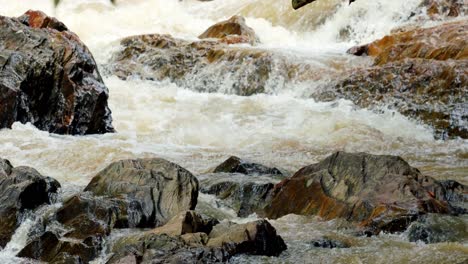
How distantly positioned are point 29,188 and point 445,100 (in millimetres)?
7860

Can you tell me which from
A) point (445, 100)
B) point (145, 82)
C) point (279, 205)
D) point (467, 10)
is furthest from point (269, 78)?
point (279, 205)

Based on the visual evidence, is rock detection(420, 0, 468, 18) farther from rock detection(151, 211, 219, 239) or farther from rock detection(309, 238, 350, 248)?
rock detection(151, 211, 219, 239)

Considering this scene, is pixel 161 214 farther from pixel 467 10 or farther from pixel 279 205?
pixel 467 10

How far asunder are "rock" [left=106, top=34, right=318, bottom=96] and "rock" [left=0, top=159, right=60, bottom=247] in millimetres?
8522

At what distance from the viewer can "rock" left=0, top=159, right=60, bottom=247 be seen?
20.1 feet

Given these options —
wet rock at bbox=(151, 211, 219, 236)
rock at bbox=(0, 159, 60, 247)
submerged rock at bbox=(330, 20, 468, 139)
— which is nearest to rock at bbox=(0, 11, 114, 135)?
rock at bbox=(0, 159, 60, 247)

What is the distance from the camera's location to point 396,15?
18.5m

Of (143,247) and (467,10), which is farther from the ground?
(467,10)

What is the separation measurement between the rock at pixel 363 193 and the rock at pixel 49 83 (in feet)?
15.9

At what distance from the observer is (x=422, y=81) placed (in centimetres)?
1262

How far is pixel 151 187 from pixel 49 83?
491cm

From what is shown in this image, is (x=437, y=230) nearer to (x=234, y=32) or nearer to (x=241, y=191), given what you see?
(x=241, y=191)

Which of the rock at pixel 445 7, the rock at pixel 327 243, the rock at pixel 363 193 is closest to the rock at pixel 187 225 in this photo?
the rock at pixel 327 243

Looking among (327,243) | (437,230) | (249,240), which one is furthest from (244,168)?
(249,240)
